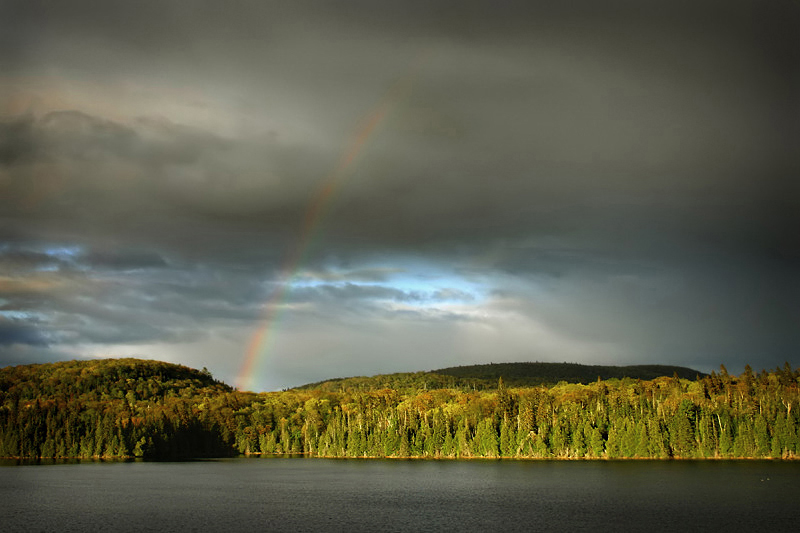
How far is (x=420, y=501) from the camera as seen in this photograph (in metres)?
108

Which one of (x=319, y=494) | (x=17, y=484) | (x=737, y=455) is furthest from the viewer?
(x=737, y=455)

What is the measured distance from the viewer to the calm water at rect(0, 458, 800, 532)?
82625mm

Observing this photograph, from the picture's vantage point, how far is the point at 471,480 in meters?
146

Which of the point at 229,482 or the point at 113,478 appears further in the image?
the point at 113,478

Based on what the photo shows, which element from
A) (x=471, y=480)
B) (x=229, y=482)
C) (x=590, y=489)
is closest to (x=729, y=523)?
(x=590, y=489)

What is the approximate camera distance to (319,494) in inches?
4707

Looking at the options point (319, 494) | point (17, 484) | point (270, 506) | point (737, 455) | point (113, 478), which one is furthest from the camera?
point (737, 455)

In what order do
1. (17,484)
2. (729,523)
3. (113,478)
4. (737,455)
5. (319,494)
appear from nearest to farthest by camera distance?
(729,523) → (319,494) → (17,484) → (113,478) → (737,455)

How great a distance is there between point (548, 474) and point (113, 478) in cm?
9700

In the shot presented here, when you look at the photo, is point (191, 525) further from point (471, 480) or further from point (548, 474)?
point (548, 474)

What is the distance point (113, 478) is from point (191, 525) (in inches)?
3403

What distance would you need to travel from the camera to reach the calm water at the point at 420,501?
8262 centimetres

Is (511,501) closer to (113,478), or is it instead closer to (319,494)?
(319,494)

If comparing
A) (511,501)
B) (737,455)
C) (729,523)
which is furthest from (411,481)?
(737,455)
